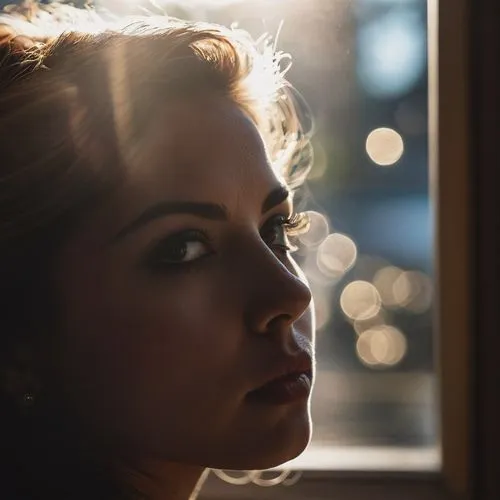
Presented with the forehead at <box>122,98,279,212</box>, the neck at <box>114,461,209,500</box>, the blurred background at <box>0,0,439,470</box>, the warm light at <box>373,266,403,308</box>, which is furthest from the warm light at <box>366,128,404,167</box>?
the neck at <box>114,461,209,500</box>

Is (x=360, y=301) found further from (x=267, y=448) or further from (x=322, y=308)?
(x=267, y=448)

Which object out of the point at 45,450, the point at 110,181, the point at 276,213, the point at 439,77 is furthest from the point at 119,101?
the point at 439,77

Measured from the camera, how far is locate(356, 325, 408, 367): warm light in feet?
3.10

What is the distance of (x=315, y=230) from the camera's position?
0.90 meters

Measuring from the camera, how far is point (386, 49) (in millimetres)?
905

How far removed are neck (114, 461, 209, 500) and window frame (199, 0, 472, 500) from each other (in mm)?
244

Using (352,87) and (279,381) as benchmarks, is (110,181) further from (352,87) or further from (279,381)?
(352,87)

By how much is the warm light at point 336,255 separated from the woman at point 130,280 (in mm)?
219

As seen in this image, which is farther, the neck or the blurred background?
the blurred background

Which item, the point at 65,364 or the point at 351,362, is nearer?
the point at 65,364

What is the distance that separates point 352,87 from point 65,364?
1.48ft

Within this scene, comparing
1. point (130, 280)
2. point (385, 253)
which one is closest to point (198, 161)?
point (130, 280)

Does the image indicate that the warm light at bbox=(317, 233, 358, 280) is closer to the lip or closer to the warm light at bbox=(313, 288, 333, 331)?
the warm light at bbox=(313, 288, 333, 331)

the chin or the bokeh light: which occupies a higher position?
the chin
